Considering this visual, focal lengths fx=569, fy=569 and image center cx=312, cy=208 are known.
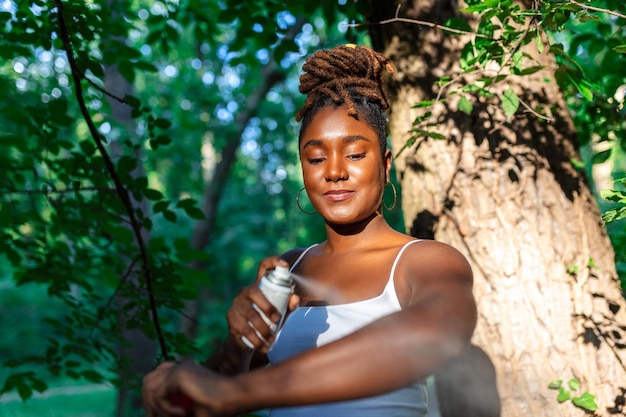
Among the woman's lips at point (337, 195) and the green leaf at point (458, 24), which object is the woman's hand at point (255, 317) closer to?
the woman's lips at point (337, 195)

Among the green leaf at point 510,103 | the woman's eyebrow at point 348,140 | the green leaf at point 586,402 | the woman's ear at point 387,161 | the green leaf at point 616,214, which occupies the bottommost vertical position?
the green leaf at point 586,402

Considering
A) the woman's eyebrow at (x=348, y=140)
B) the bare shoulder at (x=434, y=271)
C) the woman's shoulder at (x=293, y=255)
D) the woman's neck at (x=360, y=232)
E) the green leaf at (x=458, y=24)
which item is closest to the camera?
the bare shoulder at (x=434, y=271)

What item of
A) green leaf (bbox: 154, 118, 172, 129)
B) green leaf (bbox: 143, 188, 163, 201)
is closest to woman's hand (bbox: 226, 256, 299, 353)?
green leaf (bbox: 143, 188, 163, 201)

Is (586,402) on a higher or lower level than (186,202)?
lower

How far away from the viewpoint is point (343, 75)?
6.29 ft

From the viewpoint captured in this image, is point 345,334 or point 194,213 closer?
point 345,334

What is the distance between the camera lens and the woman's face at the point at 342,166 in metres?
1.83

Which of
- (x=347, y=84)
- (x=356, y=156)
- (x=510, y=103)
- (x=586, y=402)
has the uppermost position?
(x=347, y=84)

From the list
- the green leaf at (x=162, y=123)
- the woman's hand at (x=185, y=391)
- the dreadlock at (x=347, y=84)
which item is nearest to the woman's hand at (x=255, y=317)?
the woman's hand at (x=185, y=391)

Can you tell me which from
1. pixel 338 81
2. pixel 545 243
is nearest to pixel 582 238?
pixel 545 243

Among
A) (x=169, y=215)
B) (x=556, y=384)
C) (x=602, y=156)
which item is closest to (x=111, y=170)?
(x=169, y=215)

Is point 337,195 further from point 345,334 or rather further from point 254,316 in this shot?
point 254,316

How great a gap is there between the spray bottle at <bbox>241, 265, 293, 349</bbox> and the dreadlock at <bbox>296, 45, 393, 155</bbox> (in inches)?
25.4

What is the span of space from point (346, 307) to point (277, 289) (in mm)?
388
